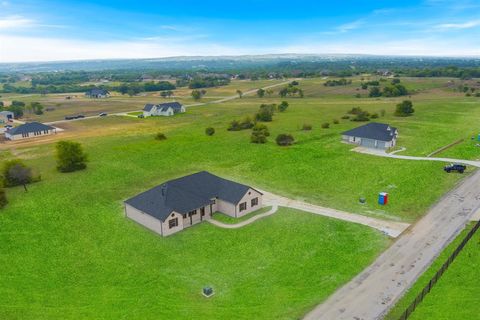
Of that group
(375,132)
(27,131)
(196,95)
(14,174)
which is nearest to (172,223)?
(14,174)

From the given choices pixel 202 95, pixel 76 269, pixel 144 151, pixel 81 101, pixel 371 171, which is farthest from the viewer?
pixel 202 95

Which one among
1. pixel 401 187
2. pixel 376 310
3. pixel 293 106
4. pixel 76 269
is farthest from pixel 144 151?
pixel 293 106

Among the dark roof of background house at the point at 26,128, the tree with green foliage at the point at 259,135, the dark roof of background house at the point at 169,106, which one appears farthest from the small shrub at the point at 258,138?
the dark roof of background house at the point at 26,128

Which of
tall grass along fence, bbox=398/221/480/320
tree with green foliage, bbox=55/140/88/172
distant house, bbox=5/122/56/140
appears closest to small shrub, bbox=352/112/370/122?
tall grass along fence, bbox=398/221/480/320

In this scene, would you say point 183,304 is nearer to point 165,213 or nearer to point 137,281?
point 137,281

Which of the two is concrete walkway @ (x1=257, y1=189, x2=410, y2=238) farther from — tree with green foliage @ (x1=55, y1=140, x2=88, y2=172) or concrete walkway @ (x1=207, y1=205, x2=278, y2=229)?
tree with green foliage @ (x1=55, y1=140, x2=88, y2=172)

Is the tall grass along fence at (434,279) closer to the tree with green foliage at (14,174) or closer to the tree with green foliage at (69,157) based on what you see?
the tree with green foliage at (14,174)

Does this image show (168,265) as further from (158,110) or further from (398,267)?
(158,110)
